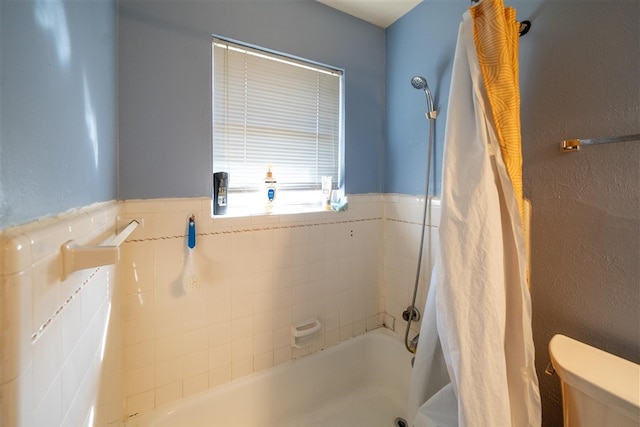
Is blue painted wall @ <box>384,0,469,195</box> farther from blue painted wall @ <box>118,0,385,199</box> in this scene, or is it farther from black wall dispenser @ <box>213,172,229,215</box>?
black wall dispenser @ <box>213,172,229,215</box>

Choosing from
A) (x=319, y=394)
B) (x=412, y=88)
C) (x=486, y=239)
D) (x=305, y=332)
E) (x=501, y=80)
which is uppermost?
(x=412, y=88)

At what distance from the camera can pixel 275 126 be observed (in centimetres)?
148

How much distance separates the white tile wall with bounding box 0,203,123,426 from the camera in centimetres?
33

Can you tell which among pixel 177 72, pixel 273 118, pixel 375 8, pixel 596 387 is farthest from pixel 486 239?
pixel 375 8

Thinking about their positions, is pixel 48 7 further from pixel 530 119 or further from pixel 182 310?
pixel 530 119

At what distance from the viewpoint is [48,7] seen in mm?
489

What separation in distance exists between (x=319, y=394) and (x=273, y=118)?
61.3 inches

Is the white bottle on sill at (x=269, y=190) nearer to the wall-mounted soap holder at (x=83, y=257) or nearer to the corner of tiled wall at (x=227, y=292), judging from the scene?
the corner of tiled wall at (x=227, y=292)

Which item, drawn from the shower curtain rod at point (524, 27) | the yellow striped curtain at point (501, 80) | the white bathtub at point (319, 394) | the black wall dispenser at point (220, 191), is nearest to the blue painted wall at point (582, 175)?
the shower curtain rod at point (524, 27)

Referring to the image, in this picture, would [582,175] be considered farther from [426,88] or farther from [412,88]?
[412,88]

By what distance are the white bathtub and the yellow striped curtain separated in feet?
3.99

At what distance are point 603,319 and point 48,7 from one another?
5.53 ft

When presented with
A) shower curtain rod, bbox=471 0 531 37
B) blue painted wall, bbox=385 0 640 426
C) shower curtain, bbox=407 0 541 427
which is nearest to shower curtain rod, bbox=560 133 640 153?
blue painted wall, bbox=385 0 640 426

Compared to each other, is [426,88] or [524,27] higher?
[524,27]
